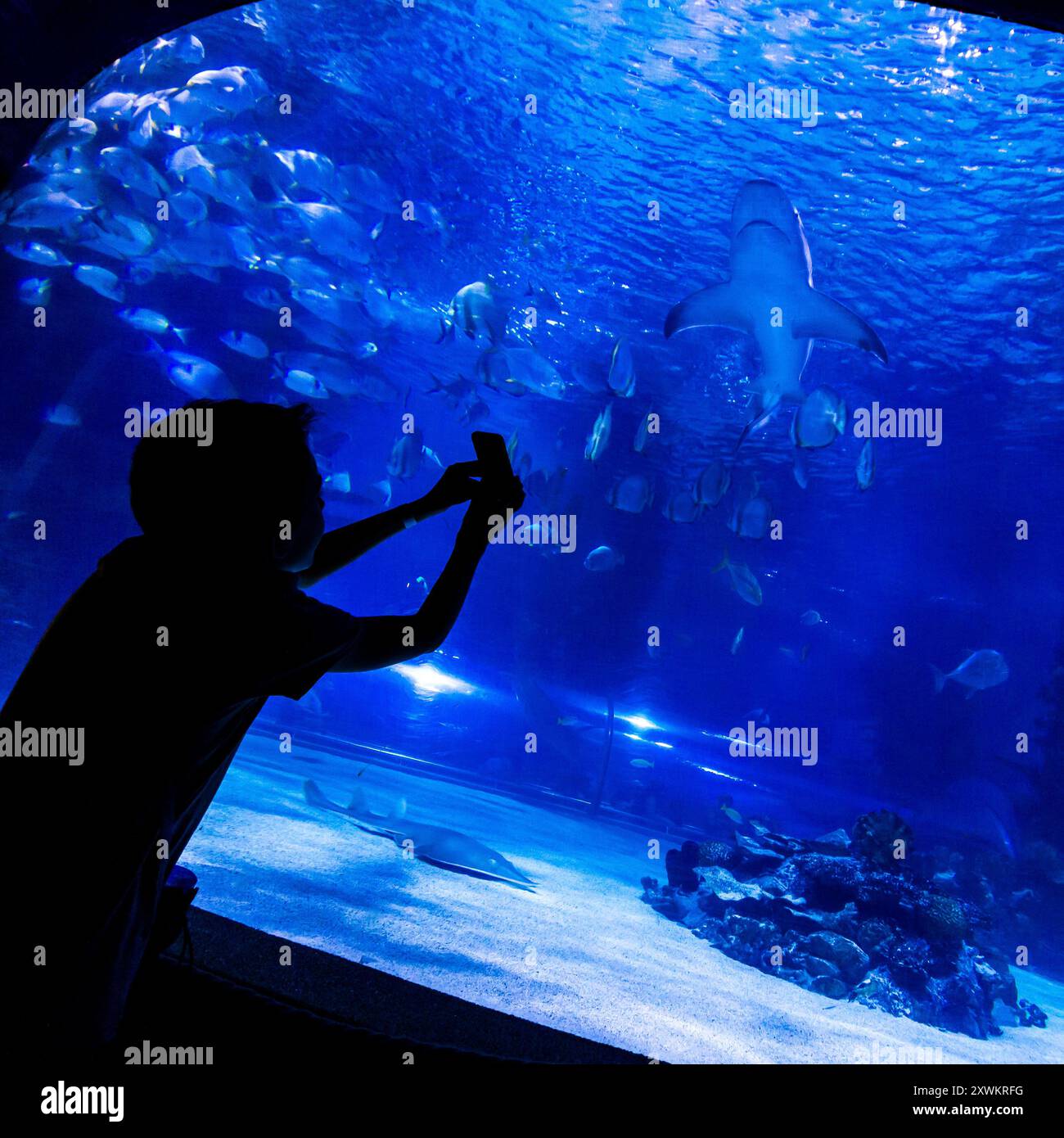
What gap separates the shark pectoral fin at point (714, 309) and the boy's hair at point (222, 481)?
791 centimetres

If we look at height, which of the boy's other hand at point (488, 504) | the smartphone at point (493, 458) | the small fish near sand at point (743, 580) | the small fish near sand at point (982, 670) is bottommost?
the small fish near sand at point (982, 670)

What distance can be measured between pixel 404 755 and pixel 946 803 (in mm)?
17495

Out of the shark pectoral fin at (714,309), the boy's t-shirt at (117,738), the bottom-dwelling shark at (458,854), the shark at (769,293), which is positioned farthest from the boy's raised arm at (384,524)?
the shark pectoral fin at (714,309)

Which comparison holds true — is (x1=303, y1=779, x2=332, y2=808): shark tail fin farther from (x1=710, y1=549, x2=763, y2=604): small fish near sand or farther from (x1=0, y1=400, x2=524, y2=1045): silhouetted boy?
(x1=0, y1=400, x2=524, y2=1045): silhouetted boy

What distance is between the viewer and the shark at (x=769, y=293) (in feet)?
27.2

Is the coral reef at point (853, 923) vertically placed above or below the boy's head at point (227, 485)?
below

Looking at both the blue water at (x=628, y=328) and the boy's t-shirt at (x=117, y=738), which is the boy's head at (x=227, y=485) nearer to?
the boy's t-shirt at (x=117, y=738)

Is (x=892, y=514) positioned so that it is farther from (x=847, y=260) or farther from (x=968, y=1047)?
(x=968, y=1047)

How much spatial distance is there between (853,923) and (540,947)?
3.98 m

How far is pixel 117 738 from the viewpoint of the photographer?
3.56ft

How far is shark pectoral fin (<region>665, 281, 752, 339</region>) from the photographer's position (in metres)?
8.69

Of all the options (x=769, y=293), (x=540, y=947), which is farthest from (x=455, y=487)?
(x=769, y=293)

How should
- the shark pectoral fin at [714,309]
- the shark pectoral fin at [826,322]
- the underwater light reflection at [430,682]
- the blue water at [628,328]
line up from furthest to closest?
the underwater light reflection at [430,682], the blue water at [628,328], the shark pectoral fin at [714,309], the shark pectoral fin at [826,322]

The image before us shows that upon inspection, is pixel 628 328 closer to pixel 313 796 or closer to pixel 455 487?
pixel 313 796
